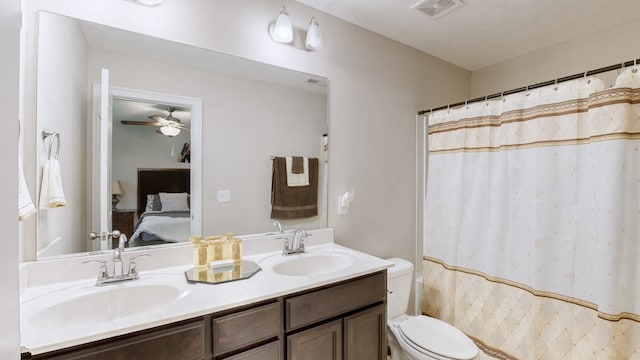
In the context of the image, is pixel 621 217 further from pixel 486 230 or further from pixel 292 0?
pixel 292 0

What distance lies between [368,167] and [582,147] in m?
1.21

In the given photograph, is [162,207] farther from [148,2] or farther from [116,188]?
[148,2]

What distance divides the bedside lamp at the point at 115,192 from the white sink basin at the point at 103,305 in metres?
0.39

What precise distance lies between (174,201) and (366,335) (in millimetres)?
1197

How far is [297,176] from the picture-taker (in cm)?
192

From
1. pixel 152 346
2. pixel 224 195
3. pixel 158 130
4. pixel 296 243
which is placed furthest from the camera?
pixel 296 243

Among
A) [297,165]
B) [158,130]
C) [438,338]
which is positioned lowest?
[438,338]

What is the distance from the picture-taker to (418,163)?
251 cm

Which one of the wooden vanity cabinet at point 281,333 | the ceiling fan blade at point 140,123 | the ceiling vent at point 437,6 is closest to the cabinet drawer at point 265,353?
the wooden vanity cabinet at point 281,333

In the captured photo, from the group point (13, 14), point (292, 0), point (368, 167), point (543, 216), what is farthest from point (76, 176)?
point (543, 216)

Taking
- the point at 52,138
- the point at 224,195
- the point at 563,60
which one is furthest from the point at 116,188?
the point at 563,60

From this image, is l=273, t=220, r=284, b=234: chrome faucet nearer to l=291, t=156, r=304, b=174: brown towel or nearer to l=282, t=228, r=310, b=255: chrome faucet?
l=282, t=228, r=310, b=255: chrome faucet

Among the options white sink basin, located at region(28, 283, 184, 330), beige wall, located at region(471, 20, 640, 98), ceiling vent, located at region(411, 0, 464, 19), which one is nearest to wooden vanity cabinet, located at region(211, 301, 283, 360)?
white sink basin, located at region(28, 283, 184, 330)

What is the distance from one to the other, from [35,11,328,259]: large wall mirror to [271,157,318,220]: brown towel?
0.15 feet
